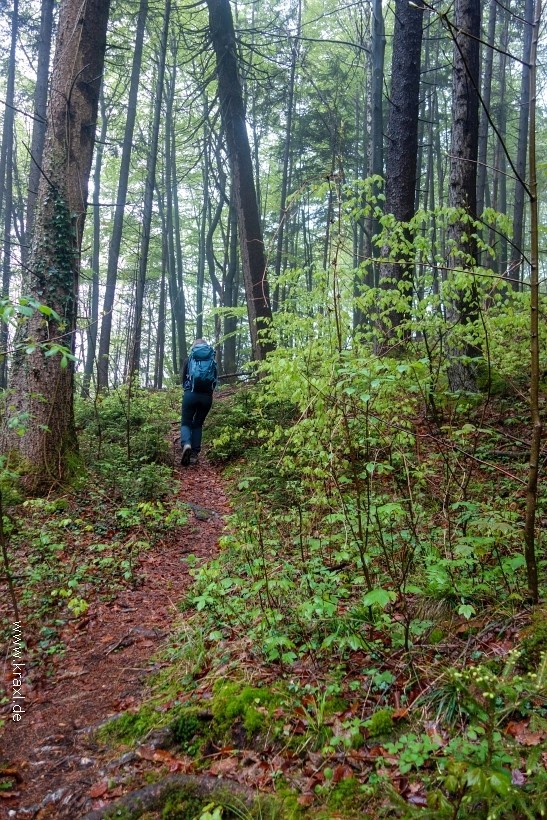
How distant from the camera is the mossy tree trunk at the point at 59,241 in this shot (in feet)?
19.5

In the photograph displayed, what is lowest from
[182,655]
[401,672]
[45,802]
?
[45,802]

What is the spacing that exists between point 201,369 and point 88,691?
5.61m

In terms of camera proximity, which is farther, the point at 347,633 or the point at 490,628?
the point at 347,633

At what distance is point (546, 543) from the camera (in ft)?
12.1

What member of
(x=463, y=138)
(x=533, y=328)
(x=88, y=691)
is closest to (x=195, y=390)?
(x=88, y=691)

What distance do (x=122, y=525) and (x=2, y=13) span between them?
16.7 metres

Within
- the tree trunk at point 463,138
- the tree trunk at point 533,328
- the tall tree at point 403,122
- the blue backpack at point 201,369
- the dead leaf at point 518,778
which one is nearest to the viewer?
the dead leaf at point 518,778

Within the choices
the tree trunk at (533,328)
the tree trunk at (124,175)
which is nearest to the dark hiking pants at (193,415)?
the tree trunk at (124,175)

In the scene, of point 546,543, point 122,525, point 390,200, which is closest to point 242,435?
point 122,525

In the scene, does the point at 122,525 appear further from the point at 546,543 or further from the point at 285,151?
the point at 285,151

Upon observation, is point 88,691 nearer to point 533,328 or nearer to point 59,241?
point 533,328

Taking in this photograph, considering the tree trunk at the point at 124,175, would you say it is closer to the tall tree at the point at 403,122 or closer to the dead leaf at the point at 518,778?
the tall tree at the point at 403,122

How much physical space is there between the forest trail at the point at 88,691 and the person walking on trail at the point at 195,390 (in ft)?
10.4

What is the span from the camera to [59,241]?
243 inches
